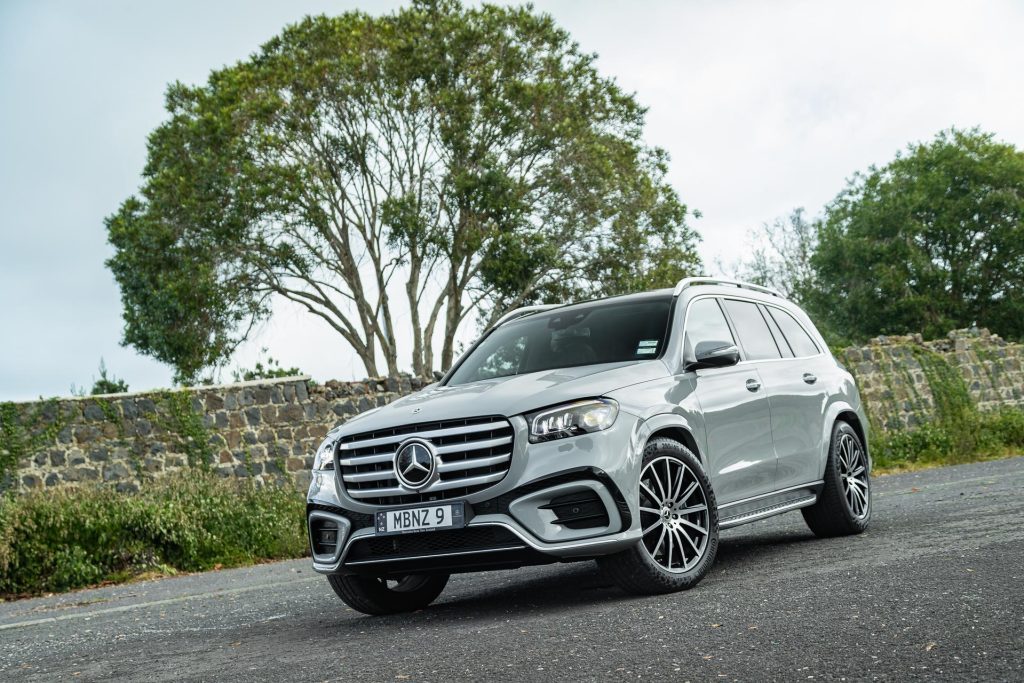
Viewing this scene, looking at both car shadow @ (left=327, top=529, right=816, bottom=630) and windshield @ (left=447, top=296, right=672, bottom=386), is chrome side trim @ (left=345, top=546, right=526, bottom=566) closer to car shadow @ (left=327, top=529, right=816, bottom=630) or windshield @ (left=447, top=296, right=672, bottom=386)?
car shadow @ (left=327, top=529, right=816, bottom=630)

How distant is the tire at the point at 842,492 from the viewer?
828cm

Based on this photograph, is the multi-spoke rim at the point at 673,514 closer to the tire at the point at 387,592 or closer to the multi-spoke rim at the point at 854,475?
the tire at the point at 387,592

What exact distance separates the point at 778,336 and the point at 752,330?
0.44 m

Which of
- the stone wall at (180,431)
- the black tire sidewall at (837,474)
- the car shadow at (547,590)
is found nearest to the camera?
the car shadow at (547,590)

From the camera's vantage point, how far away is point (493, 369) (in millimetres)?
7520

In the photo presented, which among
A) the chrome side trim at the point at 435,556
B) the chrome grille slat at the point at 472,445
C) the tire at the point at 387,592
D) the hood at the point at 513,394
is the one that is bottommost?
the tire at the point at 387,592

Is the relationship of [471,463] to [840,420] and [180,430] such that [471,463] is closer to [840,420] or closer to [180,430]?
[840,420]

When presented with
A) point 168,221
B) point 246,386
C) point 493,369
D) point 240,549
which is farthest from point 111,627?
point 168,221

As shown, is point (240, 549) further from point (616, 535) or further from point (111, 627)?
point (616, 535)

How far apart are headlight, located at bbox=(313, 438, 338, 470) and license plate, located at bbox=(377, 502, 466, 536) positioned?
544 millimetres

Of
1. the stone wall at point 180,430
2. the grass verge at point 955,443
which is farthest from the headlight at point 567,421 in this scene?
the grass verge at point 955,443

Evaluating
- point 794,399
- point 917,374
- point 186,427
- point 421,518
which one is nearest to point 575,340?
point 794,399

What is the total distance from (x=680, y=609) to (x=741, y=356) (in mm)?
2561

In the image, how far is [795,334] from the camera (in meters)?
8.87
